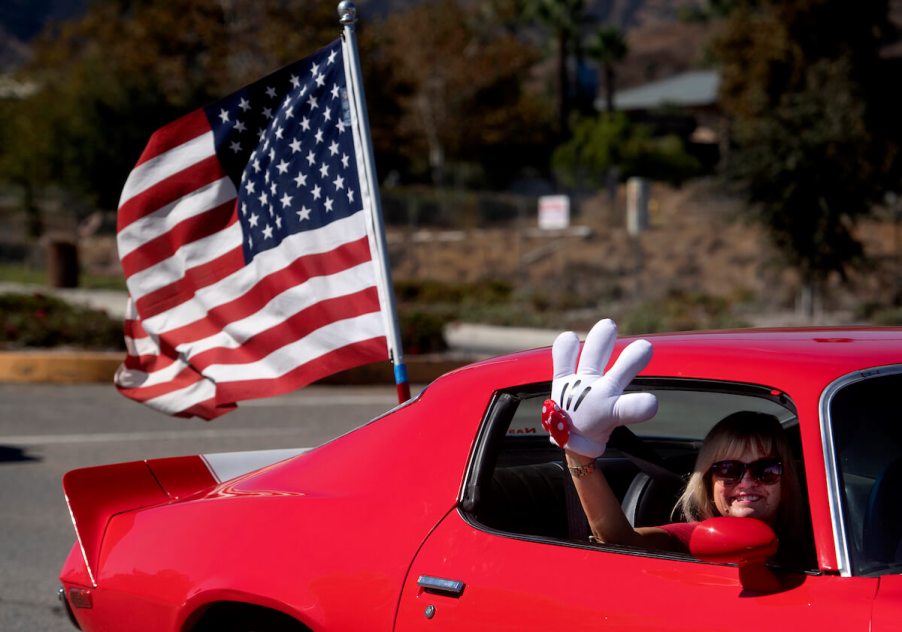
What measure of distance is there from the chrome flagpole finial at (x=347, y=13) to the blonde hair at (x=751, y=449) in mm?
2626

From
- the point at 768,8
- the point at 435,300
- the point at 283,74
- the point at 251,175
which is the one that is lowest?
the point at 435,300

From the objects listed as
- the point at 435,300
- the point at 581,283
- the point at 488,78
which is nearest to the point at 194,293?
the point at 435,300

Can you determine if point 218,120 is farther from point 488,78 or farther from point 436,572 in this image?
point 488,78

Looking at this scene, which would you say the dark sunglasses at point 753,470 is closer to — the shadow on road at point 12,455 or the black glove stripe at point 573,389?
the black glove stripe at point 573,389

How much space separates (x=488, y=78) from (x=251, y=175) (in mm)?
57490

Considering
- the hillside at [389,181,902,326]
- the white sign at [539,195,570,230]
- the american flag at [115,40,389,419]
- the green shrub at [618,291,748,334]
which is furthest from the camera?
the white sign at [539,195,570,230]

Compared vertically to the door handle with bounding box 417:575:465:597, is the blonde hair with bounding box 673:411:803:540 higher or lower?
higher

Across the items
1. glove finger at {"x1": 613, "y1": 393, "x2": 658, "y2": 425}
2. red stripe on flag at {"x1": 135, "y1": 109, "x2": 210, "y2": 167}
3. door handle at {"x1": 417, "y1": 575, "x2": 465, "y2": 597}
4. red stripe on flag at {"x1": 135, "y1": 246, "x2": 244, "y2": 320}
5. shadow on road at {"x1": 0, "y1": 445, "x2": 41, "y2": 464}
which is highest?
red stripe on flag at {"x1": 135, "y1": 109, "x2": 210, "y2": 167}

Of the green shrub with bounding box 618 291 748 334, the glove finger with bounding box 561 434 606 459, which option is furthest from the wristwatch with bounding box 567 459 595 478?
the green shrub with bounding box 618 291 748 334

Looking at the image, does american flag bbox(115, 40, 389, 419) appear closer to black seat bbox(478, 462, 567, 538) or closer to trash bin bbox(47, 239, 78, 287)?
black seat bbox(478, 462, 567, 538)

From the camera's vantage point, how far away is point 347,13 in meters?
5.10

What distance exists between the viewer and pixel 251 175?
5371 mm

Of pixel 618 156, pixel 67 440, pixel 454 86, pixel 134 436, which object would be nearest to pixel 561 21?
pixel 618 156

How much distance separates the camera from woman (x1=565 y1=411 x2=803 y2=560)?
3.01 meters
